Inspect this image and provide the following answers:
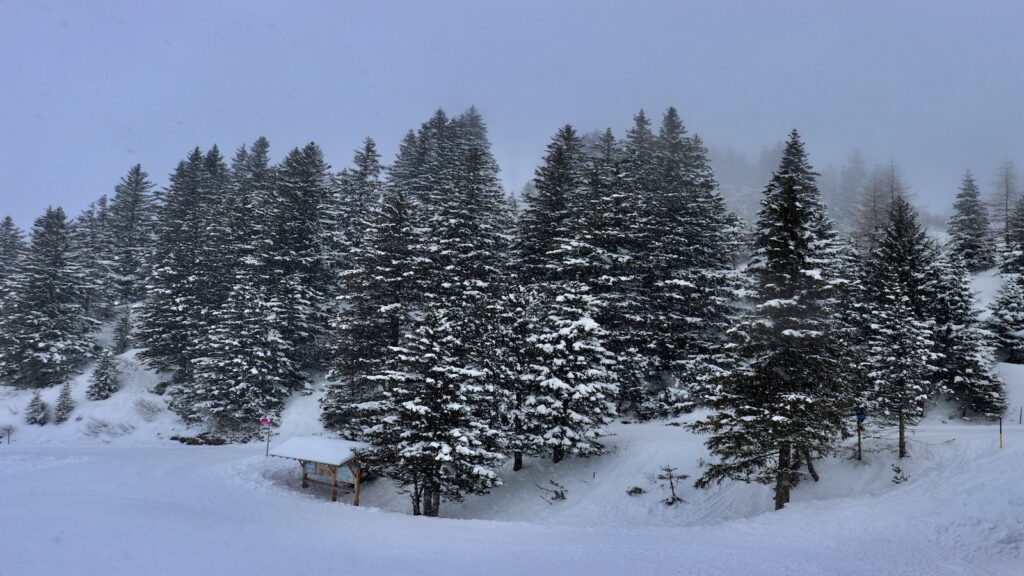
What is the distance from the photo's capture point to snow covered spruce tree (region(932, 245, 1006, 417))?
83.1 ft

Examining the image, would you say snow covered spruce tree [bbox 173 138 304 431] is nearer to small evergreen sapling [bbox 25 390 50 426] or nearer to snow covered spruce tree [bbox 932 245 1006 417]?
small evergreen sapling [bbox 25 390 50 426]

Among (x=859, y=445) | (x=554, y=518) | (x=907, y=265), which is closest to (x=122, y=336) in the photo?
(x=554, y=518)

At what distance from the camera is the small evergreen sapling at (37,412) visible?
33375 millimetres

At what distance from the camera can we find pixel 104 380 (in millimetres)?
35562

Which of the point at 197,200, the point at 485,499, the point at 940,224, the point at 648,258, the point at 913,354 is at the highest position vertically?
the point at 940,224

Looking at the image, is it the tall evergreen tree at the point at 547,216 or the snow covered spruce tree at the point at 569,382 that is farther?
the tall evergreen tree at the point at 547,216

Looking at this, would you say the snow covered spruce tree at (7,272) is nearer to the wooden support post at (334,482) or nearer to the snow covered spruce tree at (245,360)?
the snow covered spruce tree at (245,360)

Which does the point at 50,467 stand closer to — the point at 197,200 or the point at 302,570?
the point at 302,570

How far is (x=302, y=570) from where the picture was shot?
33.0 feet

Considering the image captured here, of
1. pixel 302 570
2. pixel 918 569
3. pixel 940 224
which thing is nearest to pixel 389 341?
pixel 302 570

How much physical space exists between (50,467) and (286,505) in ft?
43.0

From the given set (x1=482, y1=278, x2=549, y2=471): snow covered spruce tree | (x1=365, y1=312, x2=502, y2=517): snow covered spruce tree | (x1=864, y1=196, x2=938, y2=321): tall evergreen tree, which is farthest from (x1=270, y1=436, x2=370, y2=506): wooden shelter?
(x1=864, y1=196, x2=938, y2=321): tall evergreen tree

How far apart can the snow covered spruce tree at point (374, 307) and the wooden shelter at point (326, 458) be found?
3.16 m

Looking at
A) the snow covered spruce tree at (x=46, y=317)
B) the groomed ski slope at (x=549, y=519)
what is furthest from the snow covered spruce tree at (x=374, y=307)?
the snow covered spruce tree at (x=46, y=317)
